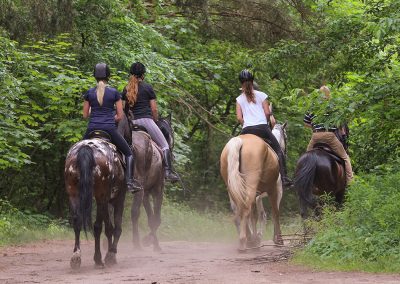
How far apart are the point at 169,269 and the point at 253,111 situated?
396cm

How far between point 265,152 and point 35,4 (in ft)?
25.2

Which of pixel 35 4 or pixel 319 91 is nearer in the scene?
pixel 319 91

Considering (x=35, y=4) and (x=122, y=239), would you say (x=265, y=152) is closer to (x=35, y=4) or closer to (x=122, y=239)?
(x=122, y=239)

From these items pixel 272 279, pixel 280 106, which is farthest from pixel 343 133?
pixel 280 106

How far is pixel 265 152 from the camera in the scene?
13.1 metres

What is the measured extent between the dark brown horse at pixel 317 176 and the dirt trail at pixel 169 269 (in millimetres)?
1388

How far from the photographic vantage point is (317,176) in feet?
47.3

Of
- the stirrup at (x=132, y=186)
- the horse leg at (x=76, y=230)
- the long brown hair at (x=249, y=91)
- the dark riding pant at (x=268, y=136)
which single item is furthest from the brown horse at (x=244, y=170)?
the horse leg at (x=76, y=230)

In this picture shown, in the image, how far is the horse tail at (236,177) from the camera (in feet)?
41.7

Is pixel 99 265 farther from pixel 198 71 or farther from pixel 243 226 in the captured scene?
pixel 198 71

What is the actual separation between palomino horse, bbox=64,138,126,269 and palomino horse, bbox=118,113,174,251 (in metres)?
1.56

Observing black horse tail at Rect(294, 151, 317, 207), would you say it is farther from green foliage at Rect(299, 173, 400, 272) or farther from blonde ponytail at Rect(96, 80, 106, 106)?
blonde ponytail at Rect(96, 80, 106, 106)

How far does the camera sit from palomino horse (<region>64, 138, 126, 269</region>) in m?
10.8

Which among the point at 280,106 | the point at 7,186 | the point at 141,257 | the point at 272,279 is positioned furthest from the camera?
the point at 280,106
